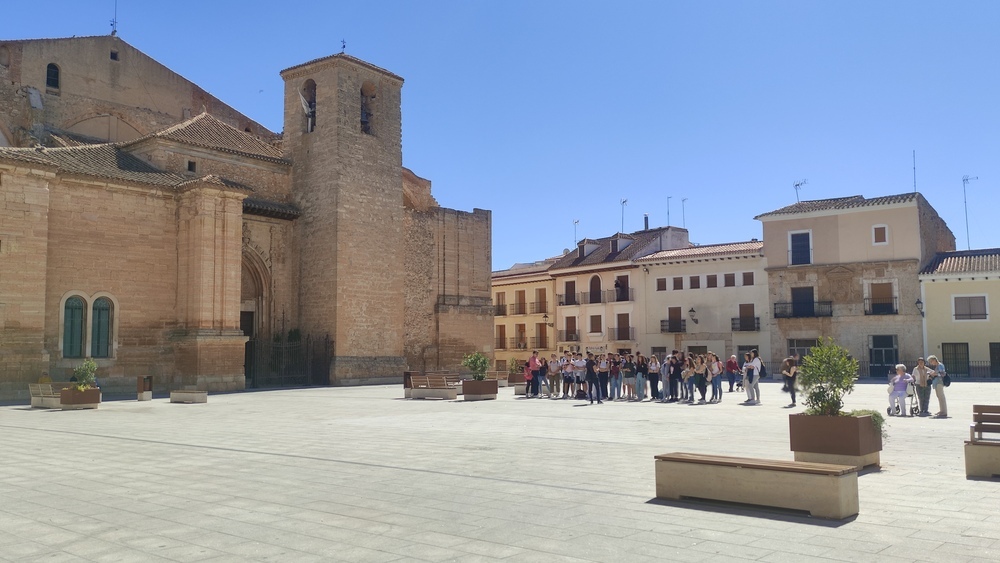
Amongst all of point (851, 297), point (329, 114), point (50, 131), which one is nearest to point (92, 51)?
point (50, 131)

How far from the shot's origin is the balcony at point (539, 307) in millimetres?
47022

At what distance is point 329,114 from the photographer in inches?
1164

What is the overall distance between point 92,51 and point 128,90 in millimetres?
1871

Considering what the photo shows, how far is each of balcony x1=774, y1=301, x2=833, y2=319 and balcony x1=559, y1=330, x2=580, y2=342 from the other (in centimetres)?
1081

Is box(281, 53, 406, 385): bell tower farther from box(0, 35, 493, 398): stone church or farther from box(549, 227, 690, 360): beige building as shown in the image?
box(549, 227, 690, 360): beige building

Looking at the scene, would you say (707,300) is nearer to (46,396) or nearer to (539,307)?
(539,307)

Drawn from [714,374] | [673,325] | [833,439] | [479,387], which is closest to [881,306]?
[673,325]

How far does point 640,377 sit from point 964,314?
21101mm

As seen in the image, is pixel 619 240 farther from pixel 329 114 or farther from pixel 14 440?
pixel 14 440

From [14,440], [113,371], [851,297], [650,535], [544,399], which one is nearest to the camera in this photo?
[650,535]

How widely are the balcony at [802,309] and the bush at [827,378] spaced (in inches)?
1213

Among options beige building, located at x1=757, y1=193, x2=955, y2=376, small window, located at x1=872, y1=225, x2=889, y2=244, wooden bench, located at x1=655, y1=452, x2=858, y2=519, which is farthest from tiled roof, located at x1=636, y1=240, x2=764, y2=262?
wooden bench, located at x1=655, y1=452, x2=858, y2=519

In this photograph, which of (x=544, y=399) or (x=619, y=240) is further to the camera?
(x=619, y=240)

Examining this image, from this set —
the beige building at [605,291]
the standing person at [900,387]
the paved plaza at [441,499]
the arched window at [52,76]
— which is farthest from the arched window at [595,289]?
the paved plaza at [441,499]
